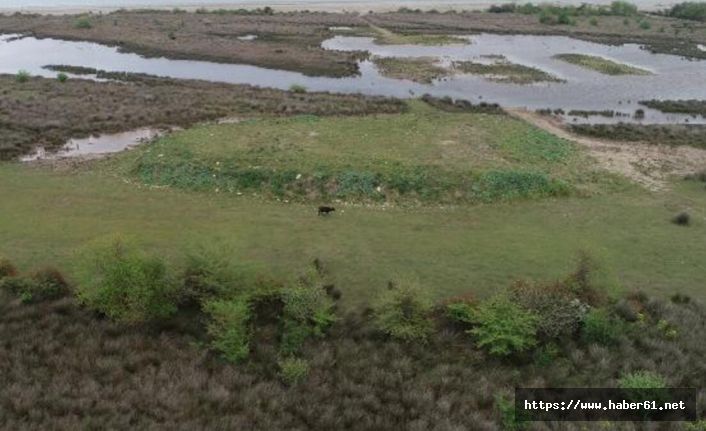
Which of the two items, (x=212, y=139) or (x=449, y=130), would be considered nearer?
(x=212, y=139)

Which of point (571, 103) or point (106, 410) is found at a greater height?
point (571, 103)

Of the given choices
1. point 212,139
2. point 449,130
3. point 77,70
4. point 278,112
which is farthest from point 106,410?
point 77,70

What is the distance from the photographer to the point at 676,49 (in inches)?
2571

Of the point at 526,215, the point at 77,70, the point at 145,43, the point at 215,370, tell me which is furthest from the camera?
the point at 145,43

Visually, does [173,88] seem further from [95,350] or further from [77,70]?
[95,350]

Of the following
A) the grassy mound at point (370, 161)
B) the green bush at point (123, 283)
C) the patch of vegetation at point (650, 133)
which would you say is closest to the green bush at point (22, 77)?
the grassy mound at point (370, 161)

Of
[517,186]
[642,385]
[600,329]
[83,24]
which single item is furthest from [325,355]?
[83,24]

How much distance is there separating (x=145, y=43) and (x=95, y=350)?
56071mm

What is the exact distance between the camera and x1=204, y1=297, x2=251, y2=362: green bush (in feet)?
49.8

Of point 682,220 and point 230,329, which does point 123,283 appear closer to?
point 230,329

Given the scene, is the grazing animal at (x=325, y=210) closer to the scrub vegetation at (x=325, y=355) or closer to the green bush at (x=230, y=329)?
the scrub vegetation at (x=325, y=355)

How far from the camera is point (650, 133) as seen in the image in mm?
35531

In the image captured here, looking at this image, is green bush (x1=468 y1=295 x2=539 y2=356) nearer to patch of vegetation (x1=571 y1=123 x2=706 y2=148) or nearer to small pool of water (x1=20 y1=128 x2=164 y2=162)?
patch of vegetation (x1=571 y1=123 x2=706 y2=148)

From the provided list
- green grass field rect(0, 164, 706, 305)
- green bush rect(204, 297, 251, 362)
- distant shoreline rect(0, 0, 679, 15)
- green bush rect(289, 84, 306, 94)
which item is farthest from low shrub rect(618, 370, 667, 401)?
distant shoreline rect(0, 0, 679, 15)
